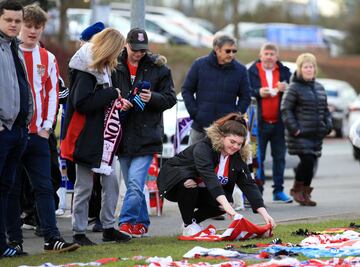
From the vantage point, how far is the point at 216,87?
12859mm

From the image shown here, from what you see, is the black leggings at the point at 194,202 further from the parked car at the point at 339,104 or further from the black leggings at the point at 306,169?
the parked car at the point at 339,104

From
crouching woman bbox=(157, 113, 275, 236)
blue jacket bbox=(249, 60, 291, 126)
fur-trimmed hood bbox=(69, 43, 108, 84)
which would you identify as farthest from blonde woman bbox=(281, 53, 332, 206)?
fur-trimmed hood bbox=(69, 43, 108, 84)

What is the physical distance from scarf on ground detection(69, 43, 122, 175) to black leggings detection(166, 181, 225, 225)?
719 millimetres

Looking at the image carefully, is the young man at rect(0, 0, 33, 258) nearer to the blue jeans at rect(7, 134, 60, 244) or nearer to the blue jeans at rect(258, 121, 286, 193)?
the blue jeans at rect(7, 134, 60, 244)

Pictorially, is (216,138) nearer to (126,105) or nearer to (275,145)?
(126,105)

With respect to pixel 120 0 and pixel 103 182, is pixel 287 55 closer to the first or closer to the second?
pixel 120 0

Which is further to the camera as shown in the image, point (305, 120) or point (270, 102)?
point (270, 102)

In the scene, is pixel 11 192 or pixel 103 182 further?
pixel 103 182

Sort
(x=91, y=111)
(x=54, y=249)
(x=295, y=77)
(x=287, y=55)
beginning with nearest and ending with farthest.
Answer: (x=54, y=249) → (x=91, y=111) → (x=295, y=77) → (x=287, y=55)

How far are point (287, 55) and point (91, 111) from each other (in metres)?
35.4

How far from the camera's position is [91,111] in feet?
32.2

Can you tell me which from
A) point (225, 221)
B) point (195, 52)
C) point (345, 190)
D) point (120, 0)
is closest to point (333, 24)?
point (120, 0)

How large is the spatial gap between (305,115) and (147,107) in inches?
154

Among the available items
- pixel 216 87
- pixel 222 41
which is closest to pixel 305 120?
pixel 216 87
